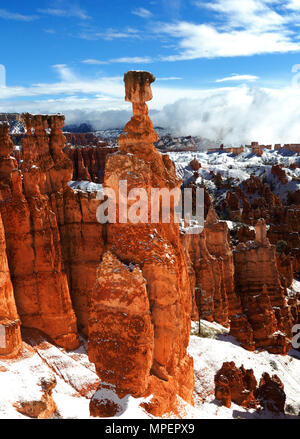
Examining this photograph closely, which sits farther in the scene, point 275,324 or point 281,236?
point 281,236

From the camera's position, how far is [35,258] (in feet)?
46.0

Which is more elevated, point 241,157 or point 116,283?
point 241,157

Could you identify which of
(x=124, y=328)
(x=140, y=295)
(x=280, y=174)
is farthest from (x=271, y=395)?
(x=280, y=174)

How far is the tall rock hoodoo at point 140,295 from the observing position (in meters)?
7.81

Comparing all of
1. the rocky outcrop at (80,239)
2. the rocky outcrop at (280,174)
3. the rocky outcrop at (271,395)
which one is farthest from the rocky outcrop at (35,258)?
the rocky outcrop at (280,174)

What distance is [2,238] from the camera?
11602mm

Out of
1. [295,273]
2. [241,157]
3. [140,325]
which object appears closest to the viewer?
[140,325]

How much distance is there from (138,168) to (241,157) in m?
114

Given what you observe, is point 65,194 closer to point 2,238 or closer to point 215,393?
point 2,238

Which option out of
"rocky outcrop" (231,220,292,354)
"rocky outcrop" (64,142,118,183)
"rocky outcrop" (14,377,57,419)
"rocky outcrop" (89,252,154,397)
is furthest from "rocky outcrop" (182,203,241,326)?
"rocky outcrop" (64,142,118,183)

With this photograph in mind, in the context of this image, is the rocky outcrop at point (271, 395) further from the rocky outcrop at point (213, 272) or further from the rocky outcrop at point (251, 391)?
the rocky outcrop at point (213, 272)

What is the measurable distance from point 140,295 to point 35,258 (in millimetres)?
7151
